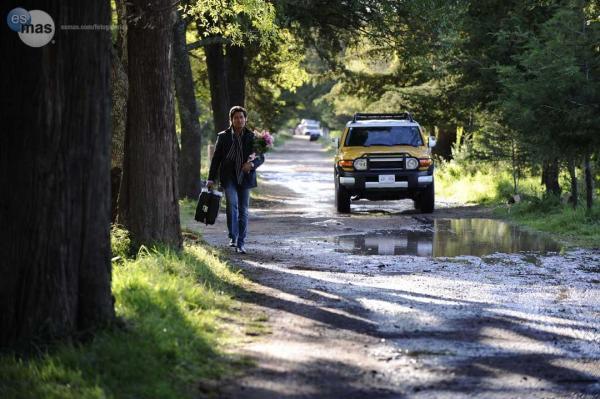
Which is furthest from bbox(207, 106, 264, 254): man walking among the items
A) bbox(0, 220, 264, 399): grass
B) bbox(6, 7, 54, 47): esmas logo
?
bbox(6, 7, 54, 47): esmas logo

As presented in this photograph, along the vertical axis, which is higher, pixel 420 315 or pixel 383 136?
pixel 383 136

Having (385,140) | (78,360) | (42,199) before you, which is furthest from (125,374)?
(385,140)

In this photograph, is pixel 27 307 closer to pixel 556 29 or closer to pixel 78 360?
pixel 78 360

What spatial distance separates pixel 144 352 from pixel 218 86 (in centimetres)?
2018

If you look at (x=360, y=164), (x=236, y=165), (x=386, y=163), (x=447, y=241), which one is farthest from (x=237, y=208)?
(x=386, y=163)

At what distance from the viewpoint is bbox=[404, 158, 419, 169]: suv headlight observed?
72.6ft

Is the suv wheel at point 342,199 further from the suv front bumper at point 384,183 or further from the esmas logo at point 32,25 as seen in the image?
the esmas logo at point 32,25

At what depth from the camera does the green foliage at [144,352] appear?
6.05 metres

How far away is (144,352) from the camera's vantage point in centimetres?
675

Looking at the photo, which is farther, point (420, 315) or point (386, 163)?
point (386, 163)

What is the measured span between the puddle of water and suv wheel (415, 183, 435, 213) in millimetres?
2746

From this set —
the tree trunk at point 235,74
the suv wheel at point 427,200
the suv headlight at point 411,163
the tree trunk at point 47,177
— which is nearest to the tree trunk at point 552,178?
the suv wheel at point 427,200

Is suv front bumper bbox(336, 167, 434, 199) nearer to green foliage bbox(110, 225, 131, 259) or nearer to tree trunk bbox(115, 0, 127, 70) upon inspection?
tree trunk bbox(115, 0, 127, 70)

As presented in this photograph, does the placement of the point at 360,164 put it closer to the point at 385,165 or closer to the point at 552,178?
the point at 385,165
